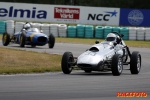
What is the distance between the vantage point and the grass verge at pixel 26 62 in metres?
19.5

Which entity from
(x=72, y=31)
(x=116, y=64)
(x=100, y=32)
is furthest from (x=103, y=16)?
(x=116, y=64)

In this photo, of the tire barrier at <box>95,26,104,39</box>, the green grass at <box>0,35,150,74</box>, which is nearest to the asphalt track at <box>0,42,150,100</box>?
the green grass at <box>0,35,150,74</box>

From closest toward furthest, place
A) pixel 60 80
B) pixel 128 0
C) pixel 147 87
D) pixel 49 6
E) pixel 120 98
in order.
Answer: pixel 120 98 < pixel 147 87 < pixel 60 80 < pixel 49 6 < pixel 128 0

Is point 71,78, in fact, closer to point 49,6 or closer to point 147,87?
point 147,87

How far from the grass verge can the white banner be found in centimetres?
2096

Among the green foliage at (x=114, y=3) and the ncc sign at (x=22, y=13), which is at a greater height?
the green foliage at (x=114, y=3)

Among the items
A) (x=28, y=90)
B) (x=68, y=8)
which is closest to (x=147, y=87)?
(x=28, y=90)

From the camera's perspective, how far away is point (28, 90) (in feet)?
44.8

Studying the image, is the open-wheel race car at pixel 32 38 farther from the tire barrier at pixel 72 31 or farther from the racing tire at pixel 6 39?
the tire barrier at pixel 72 31

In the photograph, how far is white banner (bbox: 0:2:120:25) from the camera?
4475 centimetres

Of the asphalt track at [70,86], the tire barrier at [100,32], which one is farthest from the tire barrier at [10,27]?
the asphalt track at [70,86]

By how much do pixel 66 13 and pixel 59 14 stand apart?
56cm

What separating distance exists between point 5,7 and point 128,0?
591 inches

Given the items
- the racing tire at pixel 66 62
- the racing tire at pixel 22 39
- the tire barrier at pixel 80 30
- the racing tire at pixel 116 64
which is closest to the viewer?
the racing tire at pixel 116 64
